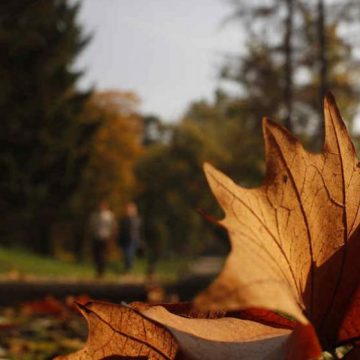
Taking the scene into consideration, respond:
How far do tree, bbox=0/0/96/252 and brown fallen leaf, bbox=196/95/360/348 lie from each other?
28.3m

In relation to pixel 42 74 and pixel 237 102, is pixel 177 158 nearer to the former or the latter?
pixel 42 74

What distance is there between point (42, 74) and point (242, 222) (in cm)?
3157

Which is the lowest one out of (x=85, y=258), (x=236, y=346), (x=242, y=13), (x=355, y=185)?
(x=85, y=258)

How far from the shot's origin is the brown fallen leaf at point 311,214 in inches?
20.8

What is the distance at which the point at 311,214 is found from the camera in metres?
0.56

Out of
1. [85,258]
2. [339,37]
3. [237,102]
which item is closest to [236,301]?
[339,37]

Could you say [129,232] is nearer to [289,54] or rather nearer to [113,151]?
[289,54]

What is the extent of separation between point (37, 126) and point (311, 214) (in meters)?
30.6

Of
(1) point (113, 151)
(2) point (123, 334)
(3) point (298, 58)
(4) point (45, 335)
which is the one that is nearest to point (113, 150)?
(1) point (113, 151)

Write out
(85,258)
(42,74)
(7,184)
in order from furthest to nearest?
(85,258)
(42,74)
(7,184)

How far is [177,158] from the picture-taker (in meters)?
51.0

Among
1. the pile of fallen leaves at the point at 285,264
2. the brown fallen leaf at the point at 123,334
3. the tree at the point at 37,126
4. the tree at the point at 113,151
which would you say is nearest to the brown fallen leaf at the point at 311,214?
the pile of fallen leaves at the point at 285,264

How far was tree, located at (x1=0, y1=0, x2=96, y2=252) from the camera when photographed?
94.0 feet

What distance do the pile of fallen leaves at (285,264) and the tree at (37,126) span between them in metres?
28.3
